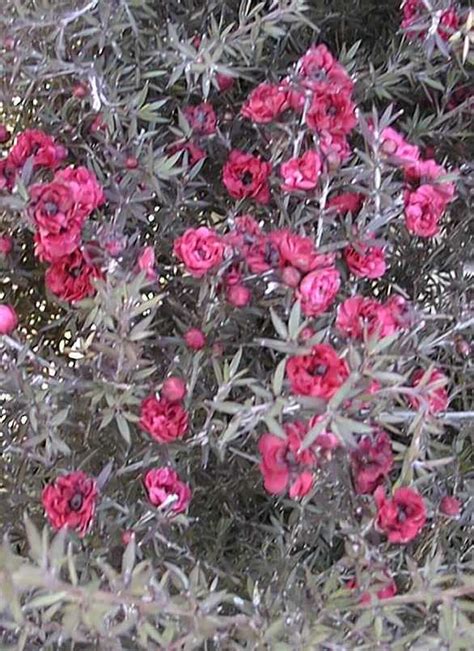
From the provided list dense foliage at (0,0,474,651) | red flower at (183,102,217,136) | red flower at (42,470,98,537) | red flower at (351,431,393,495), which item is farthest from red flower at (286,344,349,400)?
red flower at (183,102,217,136)

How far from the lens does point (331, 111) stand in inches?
30.8

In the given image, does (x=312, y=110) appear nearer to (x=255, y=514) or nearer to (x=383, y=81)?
(x=383, y=81)

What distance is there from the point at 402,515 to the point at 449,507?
113 mm

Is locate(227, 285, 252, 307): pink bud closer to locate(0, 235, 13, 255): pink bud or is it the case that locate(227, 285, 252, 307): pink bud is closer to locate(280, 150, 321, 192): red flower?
locate(280, 150, 321, 192): red flower

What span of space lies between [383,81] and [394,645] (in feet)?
1.96

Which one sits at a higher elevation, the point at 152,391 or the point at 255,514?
the point at 152,391

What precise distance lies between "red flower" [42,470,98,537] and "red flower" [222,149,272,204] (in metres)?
0.34

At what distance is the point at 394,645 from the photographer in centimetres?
64

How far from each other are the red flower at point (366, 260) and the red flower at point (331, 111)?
0.12 meters

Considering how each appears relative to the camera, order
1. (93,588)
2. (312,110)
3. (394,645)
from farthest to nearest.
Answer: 1. (312,110)
2. (394,645)
3. (93,588)

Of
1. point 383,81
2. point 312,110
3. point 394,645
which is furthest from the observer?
point 383,81

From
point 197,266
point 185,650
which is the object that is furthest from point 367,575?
point 197,266

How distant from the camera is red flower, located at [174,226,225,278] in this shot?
0.71 m

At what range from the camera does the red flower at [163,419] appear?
70cm
